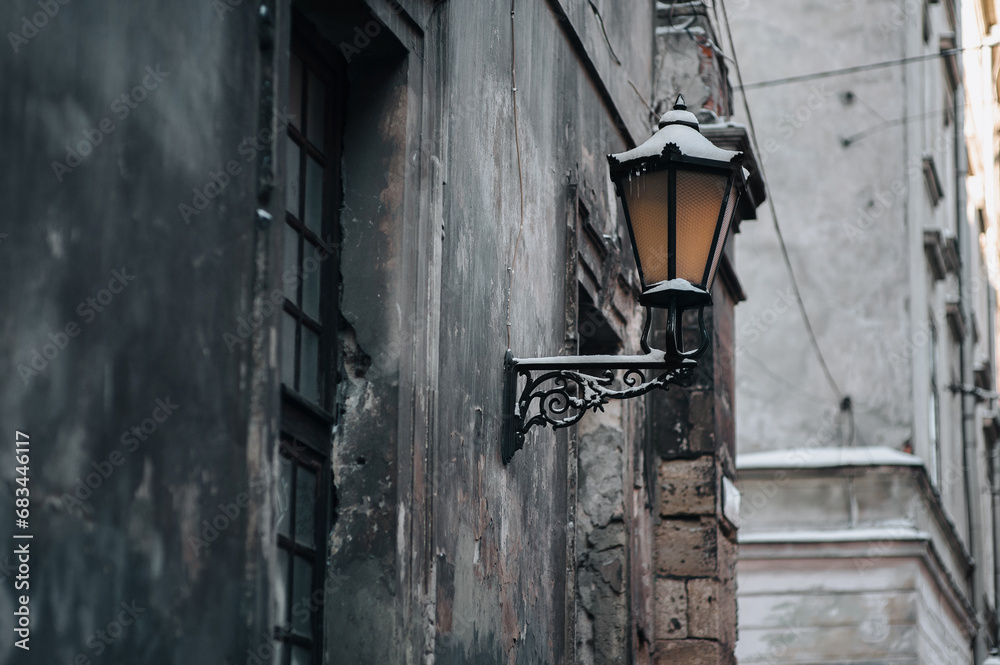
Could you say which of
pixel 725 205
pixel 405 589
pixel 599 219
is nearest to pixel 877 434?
pixel 599 219

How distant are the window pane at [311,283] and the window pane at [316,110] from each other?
331 mm

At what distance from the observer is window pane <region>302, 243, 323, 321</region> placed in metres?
3.89

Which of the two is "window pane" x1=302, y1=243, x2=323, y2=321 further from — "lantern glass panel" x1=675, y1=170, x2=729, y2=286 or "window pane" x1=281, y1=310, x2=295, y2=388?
"lantern glass panel" x1=675, y1=170, x2=729, y2=286

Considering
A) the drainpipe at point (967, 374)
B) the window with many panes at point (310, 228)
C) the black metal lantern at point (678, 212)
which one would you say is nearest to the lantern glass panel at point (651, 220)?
the black metal lantern at point (678, 212)

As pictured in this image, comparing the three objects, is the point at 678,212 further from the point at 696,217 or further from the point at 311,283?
the point at 311,283

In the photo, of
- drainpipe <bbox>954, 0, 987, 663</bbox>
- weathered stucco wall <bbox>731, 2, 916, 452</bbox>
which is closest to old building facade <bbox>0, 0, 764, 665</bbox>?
weathered stucco wall <bbox>731, 2, 916, 452</bbox>

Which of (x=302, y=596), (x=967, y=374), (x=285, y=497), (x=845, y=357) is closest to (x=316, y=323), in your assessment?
(x=285, y=497)

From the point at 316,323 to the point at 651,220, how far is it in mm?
1327

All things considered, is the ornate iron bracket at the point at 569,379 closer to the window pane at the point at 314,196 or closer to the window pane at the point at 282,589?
the window pane at the point at 314,196

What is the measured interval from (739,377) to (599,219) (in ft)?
28.8

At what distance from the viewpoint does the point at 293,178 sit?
3.85 m

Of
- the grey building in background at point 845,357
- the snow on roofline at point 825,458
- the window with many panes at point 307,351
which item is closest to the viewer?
the window with many panes at point 307,351

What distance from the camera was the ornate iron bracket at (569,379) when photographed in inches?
185

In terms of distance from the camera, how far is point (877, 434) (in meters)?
14.6
